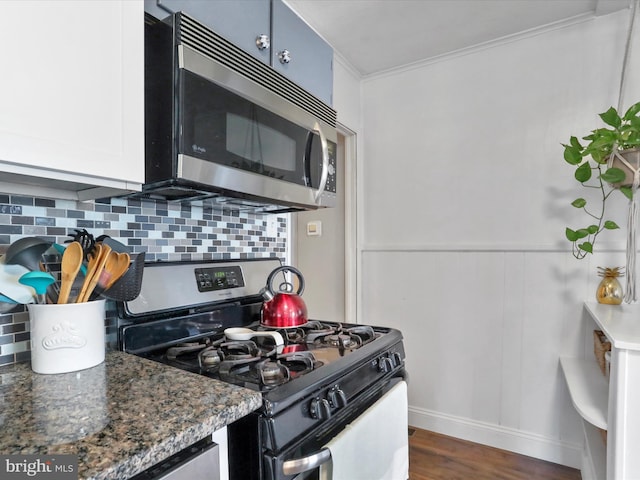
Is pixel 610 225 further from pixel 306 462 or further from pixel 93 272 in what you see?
pixel 93 272

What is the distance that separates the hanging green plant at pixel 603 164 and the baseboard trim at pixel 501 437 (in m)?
1.00

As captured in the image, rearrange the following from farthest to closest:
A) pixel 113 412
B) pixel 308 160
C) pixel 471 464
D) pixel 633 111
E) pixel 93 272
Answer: pixel 471 464, pixel 633 111, pixel 308 160, pixel 93 272, pixel 113 412

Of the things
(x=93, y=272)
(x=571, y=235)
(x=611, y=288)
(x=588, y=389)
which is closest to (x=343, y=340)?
(x=93, y=272)

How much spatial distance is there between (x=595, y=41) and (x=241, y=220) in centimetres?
197

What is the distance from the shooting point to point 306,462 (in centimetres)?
75

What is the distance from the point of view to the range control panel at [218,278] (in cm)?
124

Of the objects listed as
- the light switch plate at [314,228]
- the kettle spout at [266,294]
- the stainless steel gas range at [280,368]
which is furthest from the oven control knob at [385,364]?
the light switch plate at [314,228]

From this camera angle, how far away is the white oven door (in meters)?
0.83

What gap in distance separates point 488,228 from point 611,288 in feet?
2.06

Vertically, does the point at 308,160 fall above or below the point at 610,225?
above

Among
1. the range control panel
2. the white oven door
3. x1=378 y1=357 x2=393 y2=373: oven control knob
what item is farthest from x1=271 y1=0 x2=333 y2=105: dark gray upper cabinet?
the white oven door

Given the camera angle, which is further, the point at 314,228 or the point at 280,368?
the point at 314,228

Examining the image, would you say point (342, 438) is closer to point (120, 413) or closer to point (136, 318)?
point (120, 413)

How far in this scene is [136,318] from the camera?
40.5 inches
